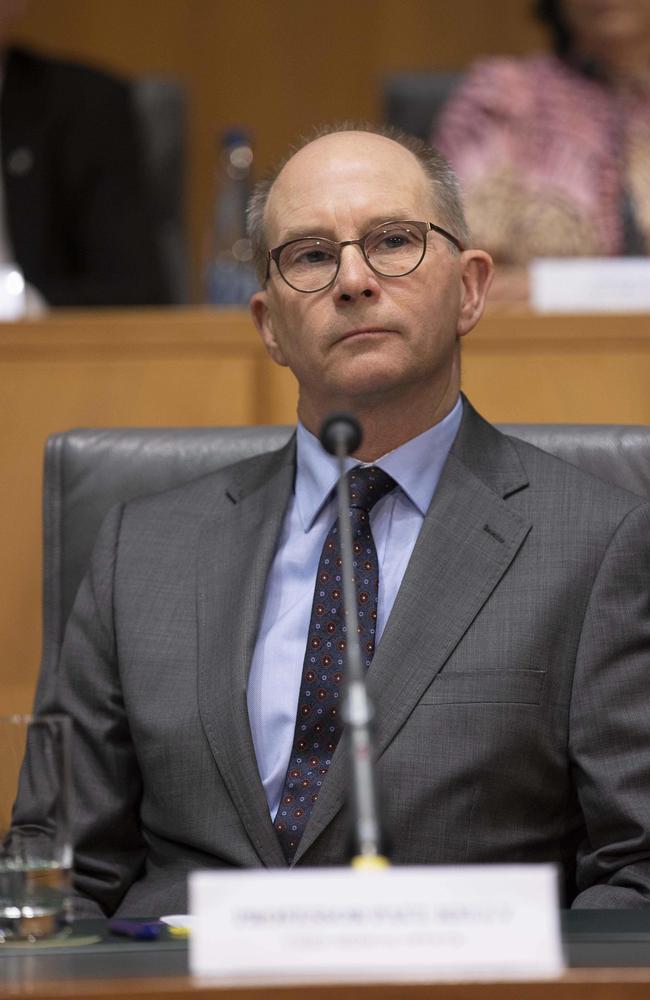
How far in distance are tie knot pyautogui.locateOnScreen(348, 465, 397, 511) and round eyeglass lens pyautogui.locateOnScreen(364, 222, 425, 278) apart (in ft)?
0.67

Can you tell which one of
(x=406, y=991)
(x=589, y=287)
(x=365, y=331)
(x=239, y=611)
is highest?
(x=589, y=287)

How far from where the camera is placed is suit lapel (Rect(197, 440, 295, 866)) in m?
1.46

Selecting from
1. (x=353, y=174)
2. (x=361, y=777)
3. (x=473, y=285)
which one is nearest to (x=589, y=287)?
(x=473, y=285)

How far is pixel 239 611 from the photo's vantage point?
157 cm

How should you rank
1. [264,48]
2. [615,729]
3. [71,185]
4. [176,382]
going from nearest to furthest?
1. [615,729]
2. [176,382]
3. [71,185]
4. [264,48]

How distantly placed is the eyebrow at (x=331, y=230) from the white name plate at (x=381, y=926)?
0.87 meters

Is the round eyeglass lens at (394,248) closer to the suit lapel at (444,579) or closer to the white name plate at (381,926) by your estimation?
the suit lapel at (444,579)

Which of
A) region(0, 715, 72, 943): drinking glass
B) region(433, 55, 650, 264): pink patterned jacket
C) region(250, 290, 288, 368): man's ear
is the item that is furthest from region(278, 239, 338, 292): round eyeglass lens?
region(433, 55, 650, 264): pink patterned jacket

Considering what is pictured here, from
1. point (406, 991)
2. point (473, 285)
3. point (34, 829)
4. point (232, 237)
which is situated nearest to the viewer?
point (406, 991)

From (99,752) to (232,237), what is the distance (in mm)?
1354

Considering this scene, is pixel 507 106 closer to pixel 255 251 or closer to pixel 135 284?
pixel 135 284

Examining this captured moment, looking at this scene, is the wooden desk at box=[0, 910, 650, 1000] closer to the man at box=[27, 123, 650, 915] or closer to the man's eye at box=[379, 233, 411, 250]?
the man at box=[27, 123, 650, 915]

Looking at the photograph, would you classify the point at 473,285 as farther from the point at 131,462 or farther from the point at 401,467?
the point at 131,462

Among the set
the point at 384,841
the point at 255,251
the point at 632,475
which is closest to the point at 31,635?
the point at 255,251
